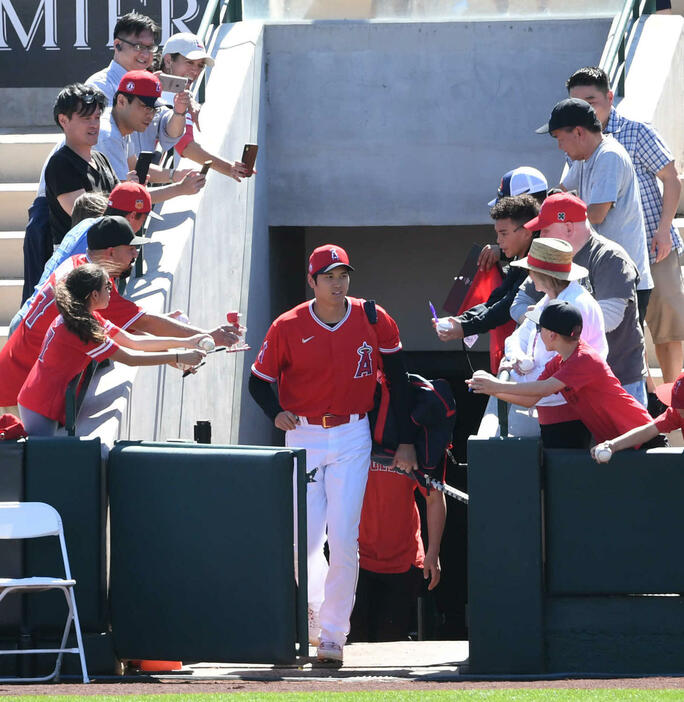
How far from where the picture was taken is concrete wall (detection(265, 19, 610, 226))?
1193 cm

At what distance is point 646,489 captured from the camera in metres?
6.65

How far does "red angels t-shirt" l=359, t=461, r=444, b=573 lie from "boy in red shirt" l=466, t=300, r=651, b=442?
2.03 meters

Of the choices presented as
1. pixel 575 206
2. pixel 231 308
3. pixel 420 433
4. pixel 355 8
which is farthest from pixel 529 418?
pixel 355 8

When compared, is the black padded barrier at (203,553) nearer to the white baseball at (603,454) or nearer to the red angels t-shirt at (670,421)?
the white baseball at (603,454)

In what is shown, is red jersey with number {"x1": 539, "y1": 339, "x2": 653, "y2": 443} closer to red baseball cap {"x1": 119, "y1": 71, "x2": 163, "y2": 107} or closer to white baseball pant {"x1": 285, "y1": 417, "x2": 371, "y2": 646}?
white baseball pant {"x1": 285, "y1": 417, "x2": 371, "y2": 646}

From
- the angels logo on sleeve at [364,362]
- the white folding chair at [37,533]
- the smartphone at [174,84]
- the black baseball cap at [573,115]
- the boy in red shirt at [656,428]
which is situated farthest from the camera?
the smartphone at [174,84]

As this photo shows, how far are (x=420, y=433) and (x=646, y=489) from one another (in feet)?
4.46

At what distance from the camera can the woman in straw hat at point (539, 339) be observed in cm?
674

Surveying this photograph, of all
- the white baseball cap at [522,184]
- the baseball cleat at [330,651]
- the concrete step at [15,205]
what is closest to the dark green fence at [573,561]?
the baseball cleat at [330,651]

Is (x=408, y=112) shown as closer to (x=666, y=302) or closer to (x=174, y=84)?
(x=174, y=84)

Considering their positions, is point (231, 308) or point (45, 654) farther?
point (231, 308)

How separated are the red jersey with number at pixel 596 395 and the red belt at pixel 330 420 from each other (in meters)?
1.19

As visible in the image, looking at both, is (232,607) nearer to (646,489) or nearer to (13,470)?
(13,470)

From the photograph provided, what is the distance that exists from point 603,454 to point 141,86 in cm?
368
